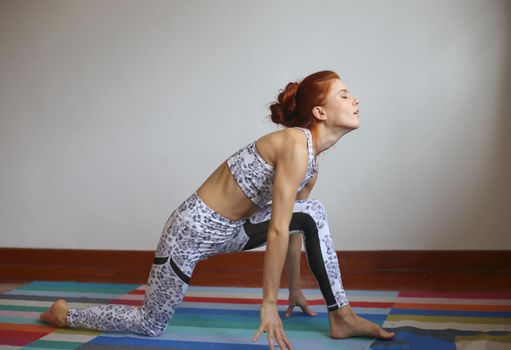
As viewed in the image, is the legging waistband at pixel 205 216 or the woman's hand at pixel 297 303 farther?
the woman's hand at pixel 297 303

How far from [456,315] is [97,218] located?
7.09 feet

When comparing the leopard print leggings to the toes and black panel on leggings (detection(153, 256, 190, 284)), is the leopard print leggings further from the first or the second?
the toes

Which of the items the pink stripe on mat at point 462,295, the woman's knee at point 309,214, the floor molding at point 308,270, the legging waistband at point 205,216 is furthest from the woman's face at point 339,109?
the floor molding at point 308,270

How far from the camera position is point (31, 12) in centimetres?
353

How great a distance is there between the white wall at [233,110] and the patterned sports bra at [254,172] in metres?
1.16

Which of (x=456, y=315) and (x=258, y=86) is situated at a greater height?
(x=258, y=86)

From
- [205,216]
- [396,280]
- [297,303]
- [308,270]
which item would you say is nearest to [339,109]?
[205,216]

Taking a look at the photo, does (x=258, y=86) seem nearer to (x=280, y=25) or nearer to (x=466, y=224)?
(x=280, y=25)

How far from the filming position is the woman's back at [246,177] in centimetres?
→ 188

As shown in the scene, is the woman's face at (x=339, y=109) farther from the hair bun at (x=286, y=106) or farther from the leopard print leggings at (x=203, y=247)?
the leopard print leggings at (x=203, y=247)

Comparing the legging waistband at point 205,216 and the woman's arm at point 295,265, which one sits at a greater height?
the legging waistband at point 205,216

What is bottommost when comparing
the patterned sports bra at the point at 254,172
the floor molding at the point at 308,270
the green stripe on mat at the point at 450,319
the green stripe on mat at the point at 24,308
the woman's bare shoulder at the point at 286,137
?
the floor molding at the point at 308,270

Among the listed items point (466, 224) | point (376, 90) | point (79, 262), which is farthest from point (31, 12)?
point (466, 224)

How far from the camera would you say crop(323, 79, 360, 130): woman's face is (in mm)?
1937
